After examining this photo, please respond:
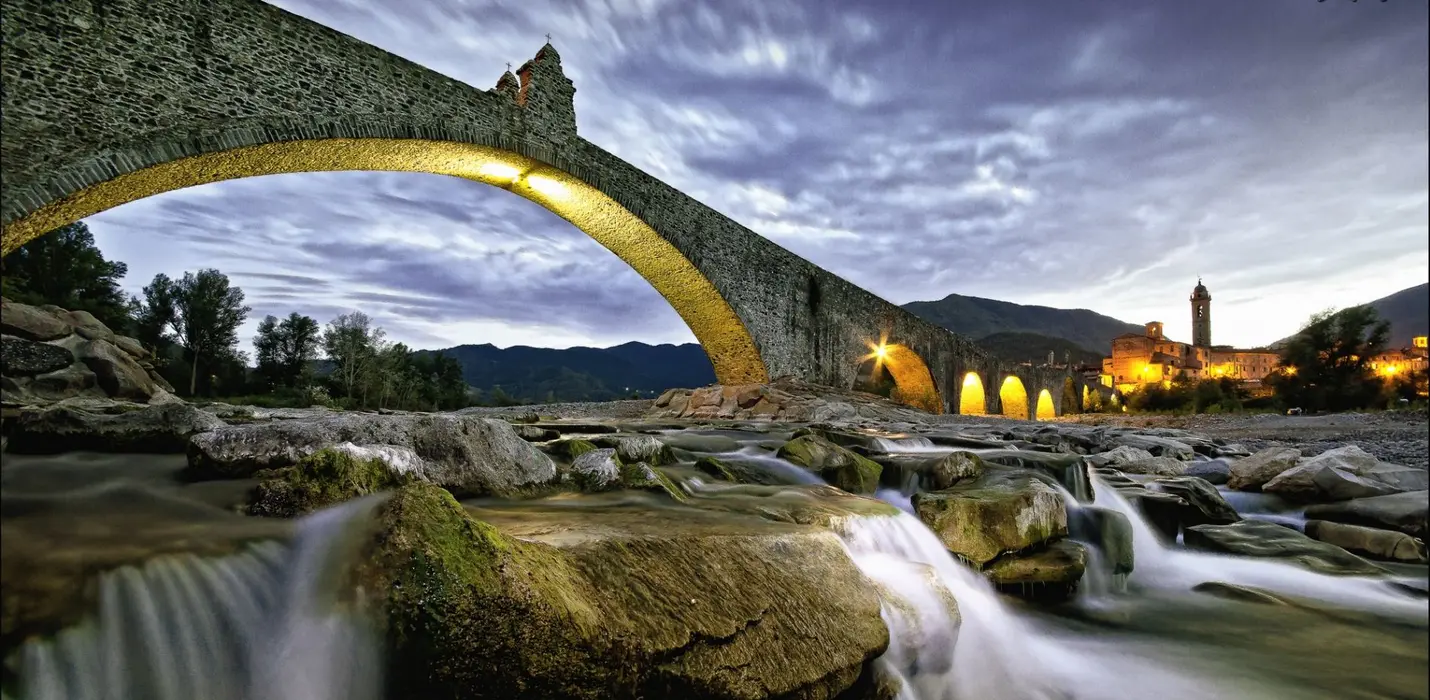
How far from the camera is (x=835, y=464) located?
5.03 metres

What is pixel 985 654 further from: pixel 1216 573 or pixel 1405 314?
pixel 1405 314

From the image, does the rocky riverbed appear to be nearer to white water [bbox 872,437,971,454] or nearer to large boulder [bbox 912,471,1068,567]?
large boulder [bbox 912,471,1068,567]

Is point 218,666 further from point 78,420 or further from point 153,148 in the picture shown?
point 153,148

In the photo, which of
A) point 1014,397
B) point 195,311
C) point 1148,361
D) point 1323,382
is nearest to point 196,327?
point 195,311

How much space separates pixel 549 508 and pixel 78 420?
196cm

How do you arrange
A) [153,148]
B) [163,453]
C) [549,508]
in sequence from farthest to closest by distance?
[153,148], [549,508], [163,453]

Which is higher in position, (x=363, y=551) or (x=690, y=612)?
(x=363, y=551)

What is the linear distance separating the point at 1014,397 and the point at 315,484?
105 ft

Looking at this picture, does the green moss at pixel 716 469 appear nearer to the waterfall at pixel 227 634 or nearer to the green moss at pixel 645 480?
the green moss at pixel 645 480

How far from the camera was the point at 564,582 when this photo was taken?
215 cm

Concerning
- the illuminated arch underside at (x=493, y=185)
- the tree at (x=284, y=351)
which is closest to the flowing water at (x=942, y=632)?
the illuminated arch underside at (x=493, y=185)

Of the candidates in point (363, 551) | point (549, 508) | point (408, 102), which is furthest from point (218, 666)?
point (408, 102)

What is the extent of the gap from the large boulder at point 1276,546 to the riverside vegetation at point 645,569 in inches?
0.8

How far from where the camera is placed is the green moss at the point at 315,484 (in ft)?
7.95
